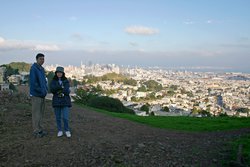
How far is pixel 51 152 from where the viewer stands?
4988 millimetres

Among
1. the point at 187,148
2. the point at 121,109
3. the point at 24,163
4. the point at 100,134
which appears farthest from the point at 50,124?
the point at 121,109

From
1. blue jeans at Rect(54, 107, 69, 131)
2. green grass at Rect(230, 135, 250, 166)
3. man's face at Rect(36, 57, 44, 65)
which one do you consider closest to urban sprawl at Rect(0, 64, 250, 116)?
green grass at Rect(230, 135, 250, 166)

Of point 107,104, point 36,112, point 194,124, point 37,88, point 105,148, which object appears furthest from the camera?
point 107,104

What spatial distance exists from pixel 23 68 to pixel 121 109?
44378mm

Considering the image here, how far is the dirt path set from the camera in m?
4.80

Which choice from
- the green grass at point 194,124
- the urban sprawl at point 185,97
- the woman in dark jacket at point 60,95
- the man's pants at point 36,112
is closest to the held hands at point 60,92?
the woman in dark jacket at point 60,95

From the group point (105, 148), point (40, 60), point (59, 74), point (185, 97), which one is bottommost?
point (185, 97)

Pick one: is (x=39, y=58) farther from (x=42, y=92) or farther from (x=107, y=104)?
(x=107, y=104)

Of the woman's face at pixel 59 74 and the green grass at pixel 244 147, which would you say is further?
the woman's face at pixel 59 74

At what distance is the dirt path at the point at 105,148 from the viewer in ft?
15.7

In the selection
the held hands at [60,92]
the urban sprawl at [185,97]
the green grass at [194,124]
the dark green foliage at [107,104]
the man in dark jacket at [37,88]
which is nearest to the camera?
the man in dark jacket at [37,88]

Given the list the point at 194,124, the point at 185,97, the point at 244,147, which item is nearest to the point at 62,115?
the point at 244,147

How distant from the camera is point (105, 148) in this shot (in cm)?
538

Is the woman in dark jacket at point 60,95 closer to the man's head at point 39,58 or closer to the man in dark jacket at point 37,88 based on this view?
the man in dark jacket at point 37,88
